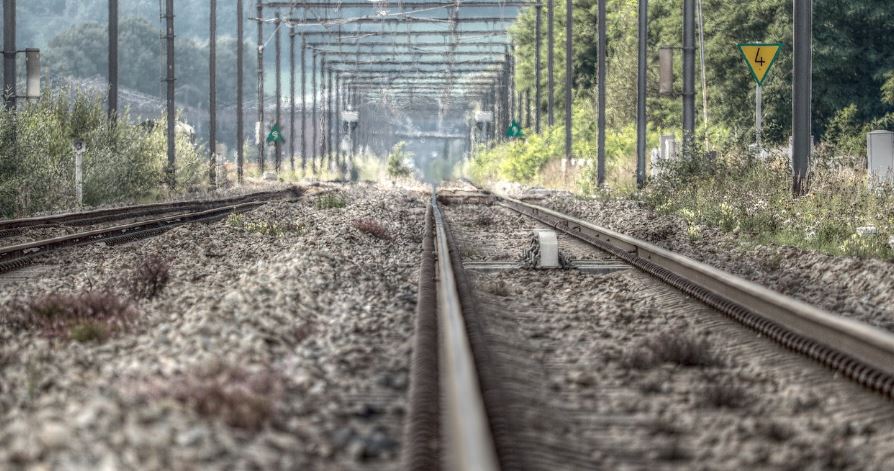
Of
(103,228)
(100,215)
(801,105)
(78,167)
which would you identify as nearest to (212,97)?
(78,167)

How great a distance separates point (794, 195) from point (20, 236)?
38.2 feet

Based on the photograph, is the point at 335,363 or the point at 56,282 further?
the point at 56,282

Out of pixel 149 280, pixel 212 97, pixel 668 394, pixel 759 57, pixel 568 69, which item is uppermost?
pixel 568 69

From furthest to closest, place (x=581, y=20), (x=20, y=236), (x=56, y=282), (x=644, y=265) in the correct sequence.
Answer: (x=581, y=20) → (x=20, y=236) → (x=644, y=265) → (x=56, y=282)

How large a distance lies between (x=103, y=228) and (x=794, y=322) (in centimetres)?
1348

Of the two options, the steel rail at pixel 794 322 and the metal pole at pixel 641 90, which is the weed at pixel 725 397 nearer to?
the steel rail at pixel 794 322

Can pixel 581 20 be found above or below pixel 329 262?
above

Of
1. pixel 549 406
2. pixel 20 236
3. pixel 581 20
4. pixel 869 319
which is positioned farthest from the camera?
pixel 581 20

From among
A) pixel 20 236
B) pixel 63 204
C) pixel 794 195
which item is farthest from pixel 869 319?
pixel 63 204

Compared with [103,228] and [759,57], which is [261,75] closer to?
[103,228]

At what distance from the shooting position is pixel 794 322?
7418 mm

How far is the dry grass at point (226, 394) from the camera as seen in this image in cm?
464

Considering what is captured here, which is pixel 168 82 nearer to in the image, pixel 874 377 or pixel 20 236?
pixel 20 236

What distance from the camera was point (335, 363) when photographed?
245 inches
